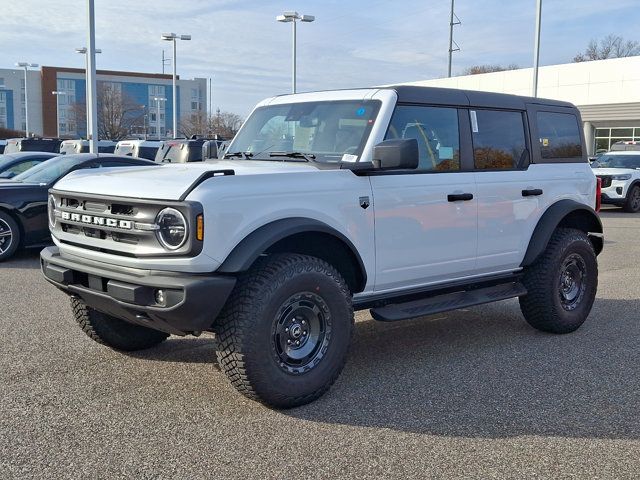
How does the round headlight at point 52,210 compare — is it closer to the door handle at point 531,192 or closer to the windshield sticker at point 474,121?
the windshield sticker at point 474,121

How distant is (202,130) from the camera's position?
68.9 m

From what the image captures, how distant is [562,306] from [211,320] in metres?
3.55

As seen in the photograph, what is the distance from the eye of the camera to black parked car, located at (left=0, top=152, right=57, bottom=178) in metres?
12.1

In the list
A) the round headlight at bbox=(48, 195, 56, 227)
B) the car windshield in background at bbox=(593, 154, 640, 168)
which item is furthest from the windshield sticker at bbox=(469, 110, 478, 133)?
the car windshield in background at bbox=(593, 154, 640, 168)

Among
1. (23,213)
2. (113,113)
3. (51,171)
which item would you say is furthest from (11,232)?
(113,113)

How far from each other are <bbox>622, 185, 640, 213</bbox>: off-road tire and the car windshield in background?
856 mm

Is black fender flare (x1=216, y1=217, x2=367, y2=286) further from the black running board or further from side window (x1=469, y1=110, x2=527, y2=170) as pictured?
side window (x1=469, y1=110, x2=527, y2=170)

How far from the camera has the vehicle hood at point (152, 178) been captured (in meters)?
4.27

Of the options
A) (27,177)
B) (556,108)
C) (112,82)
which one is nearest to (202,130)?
(112,82)

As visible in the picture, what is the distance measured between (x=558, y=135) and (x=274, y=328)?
3689 millimetres

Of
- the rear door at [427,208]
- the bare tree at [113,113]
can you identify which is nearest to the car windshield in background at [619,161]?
the rear door at [427,208]

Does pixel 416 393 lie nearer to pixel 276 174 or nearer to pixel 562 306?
pixel 276 174

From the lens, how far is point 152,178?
4.55m

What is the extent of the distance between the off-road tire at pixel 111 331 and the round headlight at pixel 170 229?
1455 millimetres
